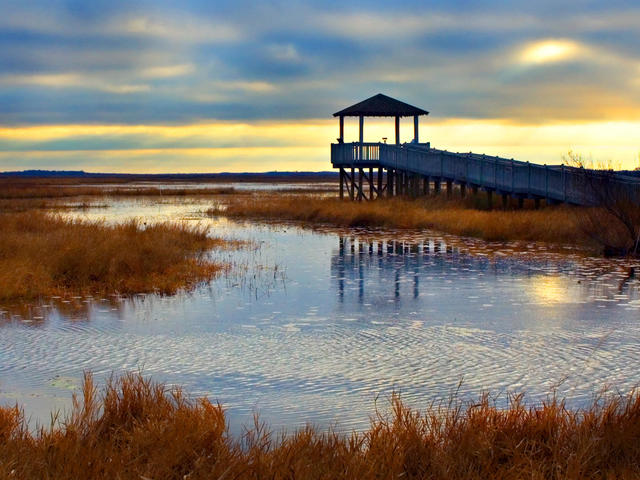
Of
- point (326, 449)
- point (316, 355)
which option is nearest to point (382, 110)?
point (316, 355)

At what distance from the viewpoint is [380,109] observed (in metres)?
44.4

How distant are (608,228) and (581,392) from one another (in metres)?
16.3

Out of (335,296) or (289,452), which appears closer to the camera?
(289,452)

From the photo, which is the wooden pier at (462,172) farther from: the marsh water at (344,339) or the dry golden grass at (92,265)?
the dry golden grass at (92,265)

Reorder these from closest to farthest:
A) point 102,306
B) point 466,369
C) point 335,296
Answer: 1. point 466,369
2. point 102,306
3. point 335,296

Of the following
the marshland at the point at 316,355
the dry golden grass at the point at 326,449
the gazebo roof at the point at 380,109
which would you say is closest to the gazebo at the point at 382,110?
the gazebo roof at the point at 380,109

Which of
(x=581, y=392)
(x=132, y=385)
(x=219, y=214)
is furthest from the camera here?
(x=219, y=214)

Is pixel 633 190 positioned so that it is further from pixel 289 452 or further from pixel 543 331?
pixel 289 452

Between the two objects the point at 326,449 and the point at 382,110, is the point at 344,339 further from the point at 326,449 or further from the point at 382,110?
the point at 382,110

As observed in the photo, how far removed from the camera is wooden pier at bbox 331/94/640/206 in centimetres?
2592

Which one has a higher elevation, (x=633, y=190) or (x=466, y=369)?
(x=633, y=190)

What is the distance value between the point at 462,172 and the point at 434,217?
14.3ft

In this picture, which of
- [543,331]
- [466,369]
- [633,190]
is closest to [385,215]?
[633,190]

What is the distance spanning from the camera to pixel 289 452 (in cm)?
634
